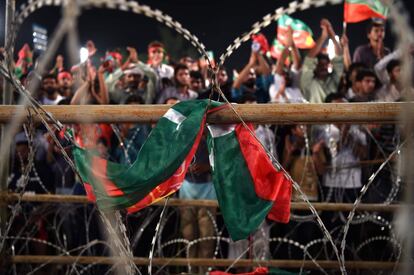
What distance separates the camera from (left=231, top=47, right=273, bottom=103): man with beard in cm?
646

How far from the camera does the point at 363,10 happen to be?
6770 millimetres

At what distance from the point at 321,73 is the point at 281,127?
3.00 feet

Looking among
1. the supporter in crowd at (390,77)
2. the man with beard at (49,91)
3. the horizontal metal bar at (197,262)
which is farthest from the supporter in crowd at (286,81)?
the man with beard at (49,91)

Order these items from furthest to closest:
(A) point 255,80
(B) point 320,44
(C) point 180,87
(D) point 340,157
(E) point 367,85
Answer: (A) point 255,80, (B) point 320,44, (C) point 180,87, (E) point 367,85, (D) point 340,157

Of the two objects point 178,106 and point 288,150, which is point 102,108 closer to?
point 178,106

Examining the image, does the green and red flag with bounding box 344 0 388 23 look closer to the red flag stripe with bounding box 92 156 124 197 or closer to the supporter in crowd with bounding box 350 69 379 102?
the supporter in crowd with bounding box 350 69 379 102

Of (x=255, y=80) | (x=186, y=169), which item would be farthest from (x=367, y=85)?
(x=186, y=169)

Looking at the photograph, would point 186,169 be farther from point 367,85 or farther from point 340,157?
point 367,85

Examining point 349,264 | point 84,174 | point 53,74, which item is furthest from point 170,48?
point 84,174

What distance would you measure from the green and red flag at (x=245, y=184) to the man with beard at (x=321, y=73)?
3.57 m

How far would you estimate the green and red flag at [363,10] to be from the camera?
6625mm

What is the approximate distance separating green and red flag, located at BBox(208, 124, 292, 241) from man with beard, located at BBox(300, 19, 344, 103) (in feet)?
11.7

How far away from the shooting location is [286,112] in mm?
2857

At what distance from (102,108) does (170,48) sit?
1436 centimetres
